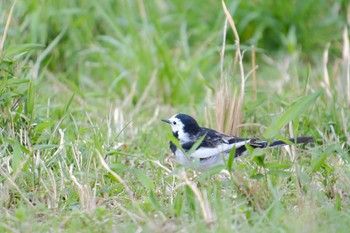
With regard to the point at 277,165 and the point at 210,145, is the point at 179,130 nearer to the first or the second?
the point at 210,145

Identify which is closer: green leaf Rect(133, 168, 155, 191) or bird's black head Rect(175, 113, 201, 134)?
green leaf Rect(133, 168, 155, 191)

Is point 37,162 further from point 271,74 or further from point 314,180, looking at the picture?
point 271,74

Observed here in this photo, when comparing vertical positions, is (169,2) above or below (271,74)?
above

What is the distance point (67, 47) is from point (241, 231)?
440 cm

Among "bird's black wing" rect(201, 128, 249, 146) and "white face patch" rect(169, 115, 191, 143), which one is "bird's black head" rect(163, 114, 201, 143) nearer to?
"white face patch" rect(169, 115, 191, 143)

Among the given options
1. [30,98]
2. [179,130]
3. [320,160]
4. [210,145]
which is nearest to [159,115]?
[179,130]

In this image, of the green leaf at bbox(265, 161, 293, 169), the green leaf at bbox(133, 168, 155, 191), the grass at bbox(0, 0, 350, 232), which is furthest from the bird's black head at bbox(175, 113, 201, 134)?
the green leaf at bbox(265, 161, 293, 169)

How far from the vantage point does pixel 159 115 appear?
23.2ft

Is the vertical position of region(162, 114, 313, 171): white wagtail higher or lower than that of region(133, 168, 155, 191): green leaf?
higher

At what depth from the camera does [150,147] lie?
6020 millimetres

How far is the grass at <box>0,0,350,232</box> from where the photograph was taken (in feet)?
14.2

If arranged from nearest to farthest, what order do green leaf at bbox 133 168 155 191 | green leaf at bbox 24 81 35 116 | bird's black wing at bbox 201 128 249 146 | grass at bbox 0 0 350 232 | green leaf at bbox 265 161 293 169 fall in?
grass at bbox 0 0 350 232 < green leaf at bbox 265 161 293 169 < green leaf at bbox 133 168 155 191 < bird's black wing at bbox 201 128 249 146 < green leaf at bbox 24 81 35 116

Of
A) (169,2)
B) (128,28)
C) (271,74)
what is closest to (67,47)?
(128,28)

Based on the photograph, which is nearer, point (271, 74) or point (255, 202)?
point (255, 202)
